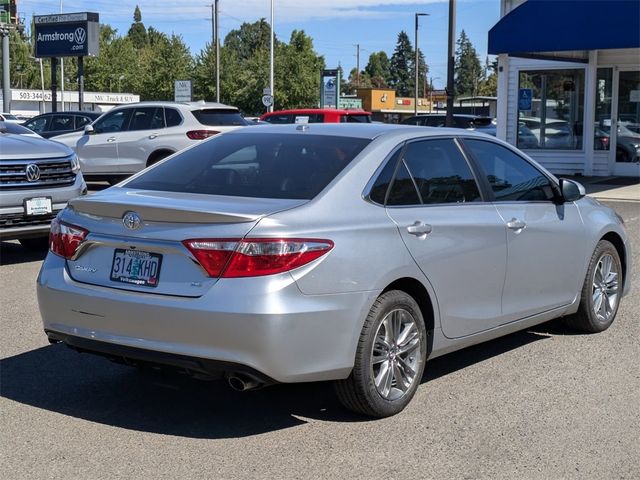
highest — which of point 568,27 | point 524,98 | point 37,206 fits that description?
point 568,27

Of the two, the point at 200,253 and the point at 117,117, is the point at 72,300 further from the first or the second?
the point at 117,117

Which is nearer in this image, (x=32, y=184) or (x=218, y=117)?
(x=32, y=184)

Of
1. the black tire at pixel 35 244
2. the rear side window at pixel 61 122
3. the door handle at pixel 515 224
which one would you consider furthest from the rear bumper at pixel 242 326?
the rear side window at pixel 61 122

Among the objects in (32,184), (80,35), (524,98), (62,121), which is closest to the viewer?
(32,184)

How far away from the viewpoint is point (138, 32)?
168 metres

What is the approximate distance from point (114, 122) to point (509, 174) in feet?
38.6

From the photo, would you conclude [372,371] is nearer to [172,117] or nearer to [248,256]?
[248,256]

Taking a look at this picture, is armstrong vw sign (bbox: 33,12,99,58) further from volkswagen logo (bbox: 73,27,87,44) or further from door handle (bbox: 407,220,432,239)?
door handle (bbox: 407,220,432,239)

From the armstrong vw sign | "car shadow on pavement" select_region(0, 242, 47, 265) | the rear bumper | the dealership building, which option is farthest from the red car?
the rear bumper

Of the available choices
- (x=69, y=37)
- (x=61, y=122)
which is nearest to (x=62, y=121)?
(x=61, y=122)

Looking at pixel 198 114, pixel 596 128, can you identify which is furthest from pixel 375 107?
pixel 198 114

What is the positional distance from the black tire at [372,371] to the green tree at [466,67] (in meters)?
171

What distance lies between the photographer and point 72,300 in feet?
15.4

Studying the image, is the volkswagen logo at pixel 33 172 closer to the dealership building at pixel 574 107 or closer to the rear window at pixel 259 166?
the rear window at pixel 259 166
